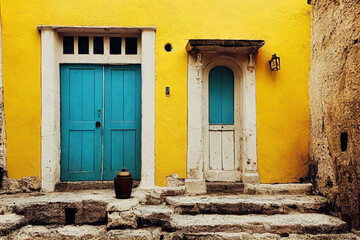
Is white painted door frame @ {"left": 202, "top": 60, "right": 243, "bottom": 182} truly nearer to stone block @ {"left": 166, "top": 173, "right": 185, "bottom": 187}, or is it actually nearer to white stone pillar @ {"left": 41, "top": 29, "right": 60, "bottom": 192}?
stone block @ {"left": 166, "top": 173, "right": 185, "bottom": 187}

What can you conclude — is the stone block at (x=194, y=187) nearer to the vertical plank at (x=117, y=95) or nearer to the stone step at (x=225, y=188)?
the stone step at (x=225, y=188)

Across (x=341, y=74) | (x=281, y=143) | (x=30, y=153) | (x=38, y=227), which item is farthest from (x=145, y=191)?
(x=341, y=74)

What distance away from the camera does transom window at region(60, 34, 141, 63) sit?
5.46 metres

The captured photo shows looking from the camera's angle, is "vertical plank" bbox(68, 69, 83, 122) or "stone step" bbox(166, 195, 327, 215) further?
"vertical plank" bbox(68, 69, 83, 122)

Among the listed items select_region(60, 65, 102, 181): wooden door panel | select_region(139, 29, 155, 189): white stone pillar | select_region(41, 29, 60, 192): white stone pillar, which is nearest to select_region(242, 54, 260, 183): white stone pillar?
select_region(139, 29, 155, 189): white stone pillar

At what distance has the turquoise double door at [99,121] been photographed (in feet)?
18.0

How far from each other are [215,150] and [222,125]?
490mm

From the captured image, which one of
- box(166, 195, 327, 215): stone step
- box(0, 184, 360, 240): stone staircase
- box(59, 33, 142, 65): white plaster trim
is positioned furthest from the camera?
→ box(59, 33, 142, 65): white plaster trim

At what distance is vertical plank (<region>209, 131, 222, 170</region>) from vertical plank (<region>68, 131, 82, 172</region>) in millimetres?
2459

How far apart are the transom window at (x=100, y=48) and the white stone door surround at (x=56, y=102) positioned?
18cm

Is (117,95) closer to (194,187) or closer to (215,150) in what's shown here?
(215,150)

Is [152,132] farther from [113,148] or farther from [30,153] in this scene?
[30,153]

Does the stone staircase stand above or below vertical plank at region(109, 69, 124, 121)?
below

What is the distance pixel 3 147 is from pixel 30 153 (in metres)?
0.48
